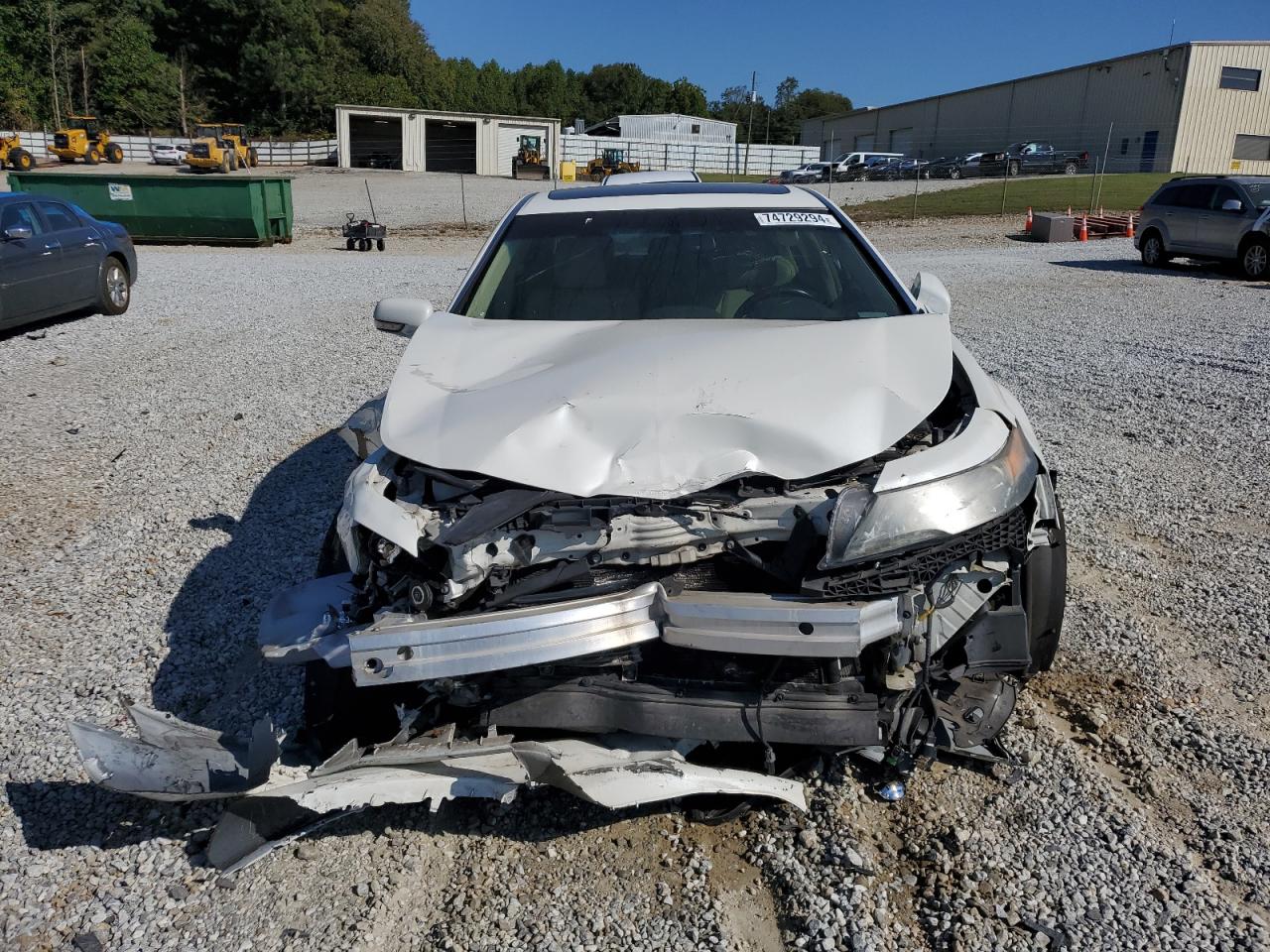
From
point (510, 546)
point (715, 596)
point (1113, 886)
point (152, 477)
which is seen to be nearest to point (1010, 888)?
point (1113, 886)

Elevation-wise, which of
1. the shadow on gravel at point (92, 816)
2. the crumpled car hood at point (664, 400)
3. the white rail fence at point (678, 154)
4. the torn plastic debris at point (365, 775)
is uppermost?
the white rail fence at point (678, 154)

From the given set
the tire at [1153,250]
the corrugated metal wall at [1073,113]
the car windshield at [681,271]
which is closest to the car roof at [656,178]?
the car windshield at [681,271]

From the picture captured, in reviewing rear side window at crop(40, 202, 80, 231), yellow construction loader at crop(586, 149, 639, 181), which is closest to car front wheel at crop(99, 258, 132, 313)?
rear side window at crop(40, 202, 80, 231)

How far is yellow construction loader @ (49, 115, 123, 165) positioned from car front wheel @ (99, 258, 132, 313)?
40.8m

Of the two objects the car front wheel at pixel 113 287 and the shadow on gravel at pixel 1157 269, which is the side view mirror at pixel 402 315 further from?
the shadow on gravel at pixel 1157 269

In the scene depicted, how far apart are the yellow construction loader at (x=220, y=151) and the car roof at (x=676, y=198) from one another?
46275mm

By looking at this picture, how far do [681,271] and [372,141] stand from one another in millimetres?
54368

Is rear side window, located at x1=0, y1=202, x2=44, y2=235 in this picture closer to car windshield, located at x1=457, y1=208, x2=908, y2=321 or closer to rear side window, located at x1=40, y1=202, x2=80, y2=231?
rear side window, located at x1=40, y1=202, x2=80, y2=231

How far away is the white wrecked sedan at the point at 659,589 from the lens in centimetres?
259

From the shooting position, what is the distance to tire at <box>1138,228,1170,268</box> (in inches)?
654

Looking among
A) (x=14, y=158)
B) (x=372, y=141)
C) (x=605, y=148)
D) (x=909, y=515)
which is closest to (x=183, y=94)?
(x=372, y=141)

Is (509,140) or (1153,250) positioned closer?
(1153,250)

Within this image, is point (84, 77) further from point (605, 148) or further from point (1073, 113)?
point (1073, 113)

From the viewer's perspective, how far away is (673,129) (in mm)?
69125
